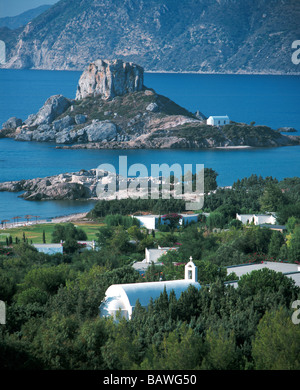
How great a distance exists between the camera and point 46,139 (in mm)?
76000

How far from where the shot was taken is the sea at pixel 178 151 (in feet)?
179

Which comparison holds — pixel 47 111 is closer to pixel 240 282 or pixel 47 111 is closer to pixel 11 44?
pixel 240 282

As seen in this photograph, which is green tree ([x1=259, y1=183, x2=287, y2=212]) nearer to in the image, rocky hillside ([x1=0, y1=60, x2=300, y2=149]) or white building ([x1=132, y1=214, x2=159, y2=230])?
white building ([x1=132, y1=214, x2=159, y2=230])

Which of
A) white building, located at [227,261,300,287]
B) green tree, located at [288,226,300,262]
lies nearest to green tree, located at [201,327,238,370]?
white building, located at [227,261,300,287]

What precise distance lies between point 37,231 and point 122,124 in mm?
45012

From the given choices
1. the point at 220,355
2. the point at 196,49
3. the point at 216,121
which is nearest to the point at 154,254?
the point at 220,355

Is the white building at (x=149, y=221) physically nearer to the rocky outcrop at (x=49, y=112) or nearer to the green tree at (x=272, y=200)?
the green tree at (x=272, y=200)

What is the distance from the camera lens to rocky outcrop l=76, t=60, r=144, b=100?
270ft

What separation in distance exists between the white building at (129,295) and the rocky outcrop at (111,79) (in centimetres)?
6867

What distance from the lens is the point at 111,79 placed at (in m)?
83.3

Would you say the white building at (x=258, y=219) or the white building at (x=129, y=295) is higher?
the white building at (x=129, y=295)

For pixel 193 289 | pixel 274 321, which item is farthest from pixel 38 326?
pixel 274 321
